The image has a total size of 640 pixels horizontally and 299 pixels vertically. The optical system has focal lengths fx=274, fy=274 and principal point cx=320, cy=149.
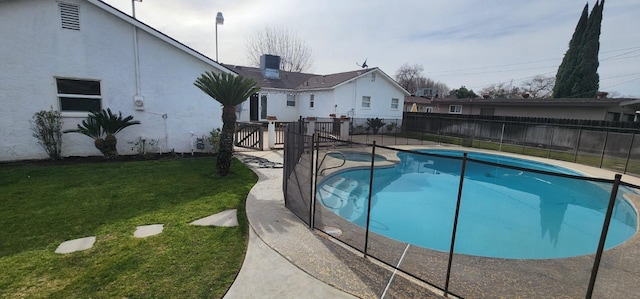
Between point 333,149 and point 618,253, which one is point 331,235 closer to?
point 618,253

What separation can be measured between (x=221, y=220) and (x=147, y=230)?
1097 mm

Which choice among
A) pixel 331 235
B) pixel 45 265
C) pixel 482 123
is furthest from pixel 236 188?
pixel 482 123

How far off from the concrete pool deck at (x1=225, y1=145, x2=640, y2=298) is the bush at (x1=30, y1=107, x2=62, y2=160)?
826cm

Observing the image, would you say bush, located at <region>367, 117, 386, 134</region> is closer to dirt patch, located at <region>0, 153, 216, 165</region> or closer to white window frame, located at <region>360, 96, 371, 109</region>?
white window frame, located at <region>360, 96, 371, 109</region>

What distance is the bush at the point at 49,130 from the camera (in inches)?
324

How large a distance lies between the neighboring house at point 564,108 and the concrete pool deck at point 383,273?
1820 cm

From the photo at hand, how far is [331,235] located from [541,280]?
9.08ft

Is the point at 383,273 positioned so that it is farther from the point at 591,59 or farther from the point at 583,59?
the point at 591,59

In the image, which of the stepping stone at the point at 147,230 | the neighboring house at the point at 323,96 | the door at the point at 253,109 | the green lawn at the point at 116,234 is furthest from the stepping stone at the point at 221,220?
the door at the point at 253,109

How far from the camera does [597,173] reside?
34.0 ft

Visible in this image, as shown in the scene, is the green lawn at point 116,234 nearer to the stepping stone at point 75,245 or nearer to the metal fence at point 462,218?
the stepping stone at point 75,245

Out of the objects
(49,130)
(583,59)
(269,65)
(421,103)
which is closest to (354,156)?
(49,130)

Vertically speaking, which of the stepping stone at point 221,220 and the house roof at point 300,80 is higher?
the house roof at point 300,80

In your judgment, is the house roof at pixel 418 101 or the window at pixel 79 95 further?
the house roof at pixel 418 101
